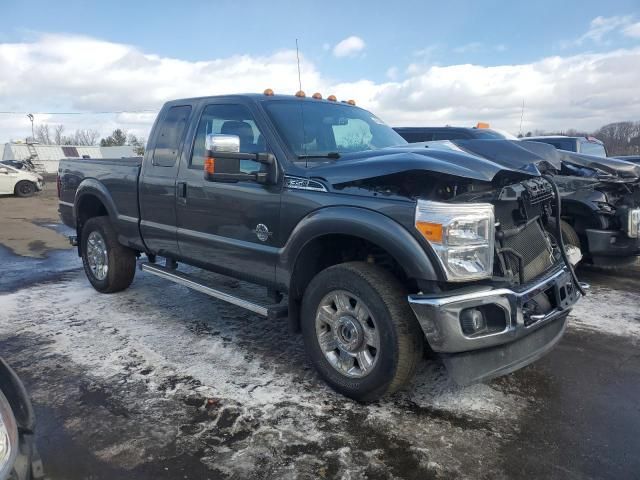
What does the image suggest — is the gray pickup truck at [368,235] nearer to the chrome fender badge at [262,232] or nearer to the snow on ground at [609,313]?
the chrome fender badge at [262,232]

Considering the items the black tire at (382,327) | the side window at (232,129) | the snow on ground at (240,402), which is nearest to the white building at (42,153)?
the side window at (232,129)

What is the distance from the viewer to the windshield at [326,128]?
3.85 metres

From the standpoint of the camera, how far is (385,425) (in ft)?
10.1

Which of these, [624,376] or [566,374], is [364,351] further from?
[624,376]

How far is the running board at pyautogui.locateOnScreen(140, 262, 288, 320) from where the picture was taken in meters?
3.73

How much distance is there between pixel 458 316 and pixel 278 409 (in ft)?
4.28

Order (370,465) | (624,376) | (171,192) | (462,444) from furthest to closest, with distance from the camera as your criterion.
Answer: (171,192) → (624,376) → (462,444) → (370,465)

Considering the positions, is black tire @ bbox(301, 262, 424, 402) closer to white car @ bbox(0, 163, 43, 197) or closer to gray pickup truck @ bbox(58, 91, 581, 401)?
gray pickup truck @ bbox(58, 91, 581, 401)

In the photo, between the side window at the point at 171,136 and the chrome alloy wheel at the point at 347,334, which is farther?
the side window at the point at 171,136

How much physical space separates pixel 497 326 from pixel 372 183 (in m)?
1.11

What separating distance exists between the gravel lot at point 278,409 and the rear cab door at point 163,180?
2.65 feet

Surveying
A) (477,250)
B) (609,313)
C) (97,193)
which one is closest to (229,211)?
(477,250)

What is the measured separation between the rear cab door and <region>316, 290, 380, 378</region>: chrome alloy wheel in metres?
1.95

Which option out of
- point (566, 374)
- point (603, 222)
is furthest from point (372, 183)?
point (603, 222)
